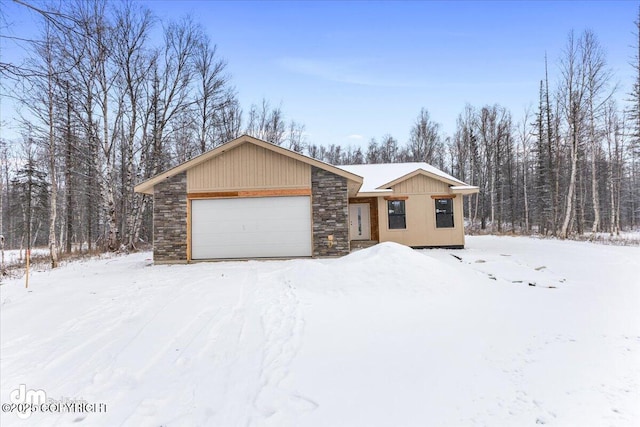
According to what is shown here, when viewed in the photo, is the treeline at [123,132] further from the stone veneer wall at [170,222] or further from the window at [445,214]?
the window at [445,214]

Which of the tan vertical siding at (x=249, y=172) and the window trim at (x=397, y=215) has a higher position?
the tan vertical siding at (x=249, y=172)

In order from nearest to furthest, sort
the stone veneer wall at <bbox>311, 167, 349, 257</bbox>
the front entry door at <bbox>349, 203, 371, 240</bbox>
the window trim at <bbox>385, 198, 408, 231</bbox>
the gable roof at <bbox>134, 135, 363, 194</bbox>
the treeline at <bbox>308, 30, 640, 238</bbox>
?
the gable roof at <bbox>134, 135, 363, 194</bbox>
the stone veneer wall at <bbox>311, 167, 349, 257</bbox>
the window trim at <bbox>385, 198, 408, 231</bbox>
the front entry door at <bbox>349, 203, 371, 240</bbox>
the treeline at <bbox>308, 30, 640, 238</bbox>

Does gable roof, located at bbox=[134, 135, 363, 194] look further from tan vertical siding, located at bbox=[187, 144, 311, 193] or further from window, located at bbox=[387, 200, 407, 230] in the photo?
window, located at bbox=[387, 200, 407, 230]

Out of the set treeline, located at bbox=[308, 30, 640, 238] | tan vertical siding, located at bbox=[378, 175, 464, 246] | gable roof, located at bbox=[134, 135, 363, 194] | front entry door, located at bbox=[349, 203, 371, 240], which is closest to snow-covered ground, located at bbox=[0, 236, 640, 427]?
gable roof, located at bbox=[134, 135, 363, 194]

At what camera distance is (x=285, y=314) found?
4.93 meters

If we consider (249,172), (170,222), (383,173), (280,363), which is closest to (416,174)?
(383,173)

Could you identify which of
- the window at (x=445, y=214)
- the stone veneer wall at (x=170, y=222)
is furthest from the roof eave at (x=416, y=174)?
the stone veneer wall at (x=170, y=222)

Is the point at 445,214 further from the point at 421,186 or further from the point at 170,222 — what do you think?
the point at 170,222

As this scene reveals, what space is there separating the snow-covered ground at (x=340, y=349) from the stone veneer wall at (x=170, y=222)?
12.1ft

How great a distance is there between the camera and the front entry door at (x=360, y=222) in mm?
15172

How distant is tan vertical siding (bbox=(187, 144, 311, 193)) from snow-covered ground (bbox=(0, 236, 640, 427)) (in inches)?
189

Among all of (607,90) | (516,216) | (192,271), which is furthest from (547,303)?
(516,216)

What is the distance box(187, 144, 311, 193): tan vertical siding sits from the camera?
36.6 feet

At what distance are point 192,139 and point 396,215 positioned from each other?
1674cm
